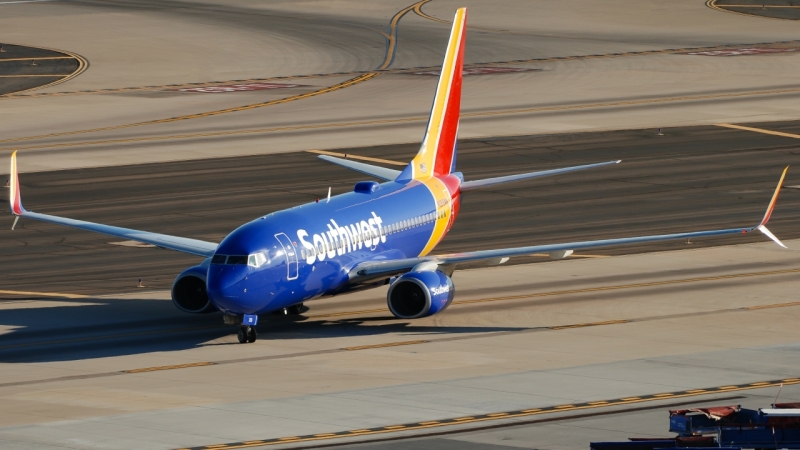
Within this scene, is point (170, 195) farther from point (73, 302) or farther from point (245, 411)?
point (245, 411)

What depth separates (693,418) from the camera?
3044cm

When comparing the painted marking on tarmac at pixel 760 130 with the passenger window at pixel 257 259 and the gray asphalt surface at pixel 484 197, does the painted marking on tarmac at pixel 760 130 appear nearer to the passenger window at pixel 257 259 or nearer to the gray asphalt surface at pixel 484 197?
the gray asphalt surface at pixel 484 197

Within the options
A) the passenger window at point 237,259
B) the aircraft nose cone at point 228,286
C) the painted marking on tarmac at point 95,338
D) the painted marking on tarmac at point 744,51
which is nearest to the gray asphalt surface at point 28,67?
the painted marking on tarmac at point 744,51

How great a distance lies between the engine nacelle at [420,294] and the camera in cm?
4625

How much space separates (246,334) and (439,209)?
33.8 feet

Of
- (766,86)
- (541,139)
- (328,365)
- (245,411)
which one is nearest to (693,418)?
(245,411)

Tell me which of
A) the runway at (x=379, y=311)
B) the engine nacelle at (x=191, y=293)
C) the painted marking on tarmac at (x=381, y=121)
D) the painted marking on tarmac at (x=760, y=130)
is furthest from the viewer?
the painted marking on tarmac at (x=381, y=121)

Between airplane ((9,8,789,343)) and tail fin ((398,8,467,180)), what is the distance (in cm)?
11

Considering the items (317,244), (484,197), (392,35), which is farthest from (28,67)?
(317,244)

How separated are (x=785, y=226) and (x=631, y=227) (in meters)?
6.27

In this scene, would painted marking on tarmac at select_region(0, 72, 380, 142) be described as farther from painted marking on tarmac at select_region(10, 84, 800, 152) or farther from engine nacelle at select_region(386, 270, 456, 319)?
engine nacelle at select_region(386, 270, 456, 319)

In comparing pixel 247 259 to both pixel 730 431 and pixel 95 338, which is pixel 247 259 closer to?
pixel 95 338

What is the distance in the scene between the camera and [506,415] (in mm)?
36094

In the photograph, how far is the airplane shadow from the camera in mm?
45469
